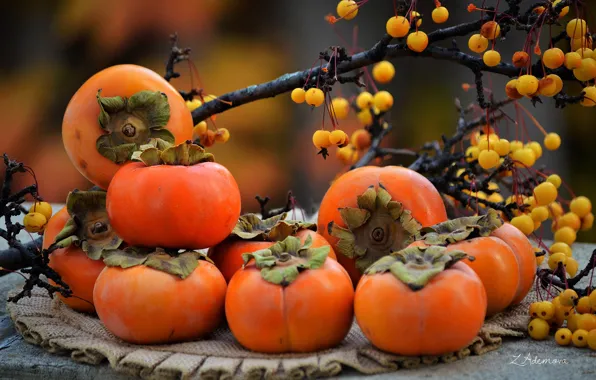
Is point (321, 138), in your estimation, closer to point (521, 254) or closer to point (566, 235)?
point (521, 254)

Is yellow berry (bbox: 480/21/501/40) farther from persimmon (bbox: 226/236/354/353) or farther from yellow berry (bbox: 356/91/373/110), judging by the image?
yellow berry (bbox: 356/91/373/110)

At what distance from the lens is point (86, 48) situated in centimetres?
229

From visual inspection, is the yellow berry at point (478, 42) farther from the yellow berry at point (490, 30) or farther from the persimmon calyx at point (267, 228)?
the persimmon calyx at point (267, 228)

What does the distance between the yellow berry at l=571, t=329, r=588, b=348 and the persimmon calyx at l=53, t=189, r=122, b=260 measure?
2.00 ft

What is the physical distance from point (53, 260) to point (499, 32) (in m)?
0.71

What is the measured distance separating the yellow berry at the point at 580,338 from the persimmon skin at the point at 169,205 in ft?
1.50

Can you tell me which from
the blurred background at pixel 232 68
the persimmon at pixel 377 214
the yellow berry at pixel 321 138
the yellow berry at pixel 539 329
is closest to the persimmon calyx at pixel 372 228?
the persimmon at pixel 377 214

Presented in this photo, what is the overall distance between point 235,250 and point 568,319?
445 millimetres

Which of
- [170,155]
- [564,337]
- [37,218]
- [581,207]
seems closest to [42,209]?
[37,218]

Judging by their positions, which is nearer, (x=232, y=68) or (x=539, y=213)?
(x=539, y=213)

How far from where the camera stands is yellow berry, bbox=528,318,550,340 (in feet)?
3.01

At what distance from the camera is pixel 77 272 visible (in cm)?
102

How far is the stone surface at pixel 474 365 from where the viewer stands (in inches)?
31.4

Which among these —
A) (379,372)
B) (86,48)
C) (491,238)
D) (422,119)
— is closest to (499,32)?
(491,238)
